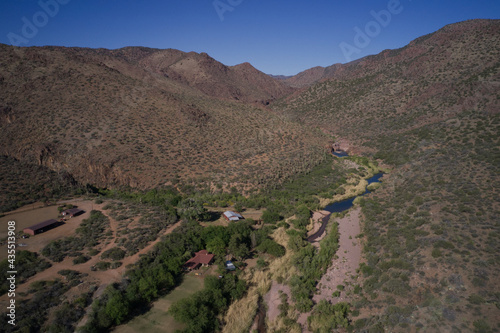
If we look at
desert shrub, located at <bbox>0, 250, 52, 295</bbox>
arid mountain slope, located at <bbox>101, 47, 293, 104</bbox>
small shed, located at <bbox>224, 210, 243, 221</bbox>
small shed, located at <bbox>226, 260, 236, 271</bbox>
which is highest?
A: arid mountain slope, located at <bbox>101, 47, 293, 104</bbox>

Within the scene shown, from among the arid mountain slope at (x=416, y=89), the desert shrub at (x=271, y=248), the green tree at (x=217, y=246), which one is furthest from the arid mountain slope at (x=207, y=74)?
the green tree at (x=217, y=246)

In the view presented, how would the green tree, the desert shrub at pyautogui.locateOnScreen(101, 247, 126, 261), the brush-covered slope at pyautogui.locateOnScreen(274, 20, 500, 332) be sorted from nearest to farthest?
the brush-covered slope at pyautogui.locateOnScreen(274, 20, 500, 332), the desert shrub at pyautogui.locateOnScreen(101, 247, 126, 261), the green tree

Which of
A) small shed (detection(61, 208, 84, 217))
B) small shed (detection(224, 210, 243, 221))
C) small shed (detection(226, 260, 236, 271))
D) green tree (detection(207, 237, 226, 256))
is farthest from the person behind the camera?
small shed (detection(224, 210, 243, 221))

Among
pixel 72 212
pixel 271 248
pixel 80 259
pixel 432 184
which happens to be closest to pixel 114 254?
pixel 80 259

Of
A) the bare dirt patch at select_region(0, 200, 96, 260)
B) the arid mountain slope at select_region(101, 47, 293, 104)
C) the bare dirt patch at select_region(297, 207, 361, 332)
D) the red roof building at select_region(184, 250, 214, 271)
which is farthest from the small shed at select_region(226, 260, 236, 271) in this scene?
the arid mountain slope at select_region(101, 47, 293, 104)

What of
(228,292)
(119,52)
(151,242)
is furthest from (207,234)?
(119,52)

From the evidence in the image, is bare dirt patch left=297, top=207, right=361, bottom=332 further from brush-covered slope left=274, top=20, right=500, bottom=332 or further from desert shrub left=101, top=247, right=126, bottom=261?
desert shrub left=101, top=247, right=126, bottom=261
